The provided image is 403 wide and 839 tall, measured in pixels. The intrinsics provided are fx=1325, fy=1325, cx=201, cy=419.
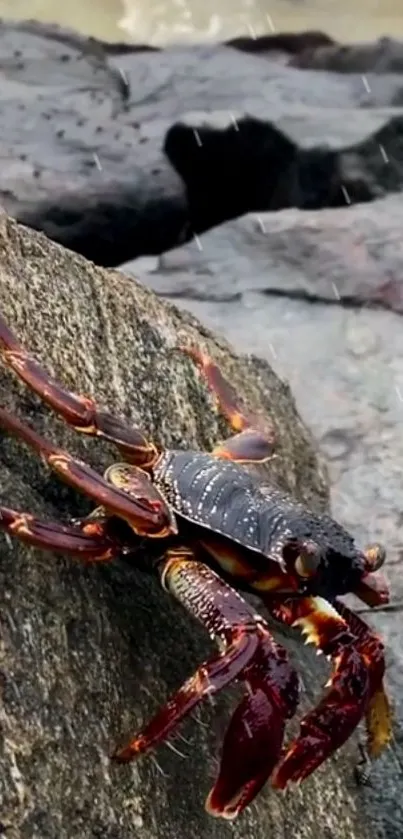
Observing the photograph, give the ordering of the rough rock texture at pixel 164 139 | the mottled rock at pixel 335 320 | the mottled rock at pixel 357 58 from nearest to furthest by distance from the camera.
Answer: the mottled rock at pixel 335 320
the rough rock texture at pixel 164 139
the mottled rock at pixel 357 58

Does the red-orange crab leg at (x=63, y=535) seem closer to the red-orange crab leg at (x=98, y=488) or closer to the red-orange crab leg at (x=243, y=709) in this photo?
the red-orange crab leg at (x=98, y=488)

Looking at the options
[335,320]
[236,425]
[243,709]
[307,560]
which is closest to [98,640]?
[243,709]

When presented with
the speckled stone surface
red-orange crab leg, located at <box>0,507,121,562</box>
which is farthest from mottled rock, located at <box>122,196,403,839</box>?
red-orange crab leg, located at <box>0,507,121,562</box>

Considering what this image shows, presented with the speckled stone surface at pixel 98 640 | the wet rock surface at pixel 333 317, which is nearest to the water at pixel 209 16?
the wet rock surface at pixel 333 317

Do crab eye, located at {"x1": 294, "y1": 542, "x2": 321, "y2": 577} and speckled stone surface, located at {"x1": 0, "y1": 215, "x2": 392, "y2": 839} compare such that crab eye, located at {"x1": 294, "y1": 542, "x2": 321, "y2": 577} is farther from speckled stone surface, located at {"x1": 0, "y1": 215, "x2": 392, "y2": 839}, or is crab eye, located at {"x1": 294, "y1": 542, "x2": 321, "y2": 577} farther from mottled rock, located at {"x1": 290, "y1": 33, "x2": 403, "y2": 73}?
mottled rock, located at {"x1": 290, "y1": 33, "x2": 403, "y2": 73}

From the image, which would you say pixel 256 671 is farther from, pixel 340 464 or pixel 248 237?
pixel 248 237

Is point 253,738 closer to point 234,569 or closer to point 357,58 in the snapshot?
point 234,569
